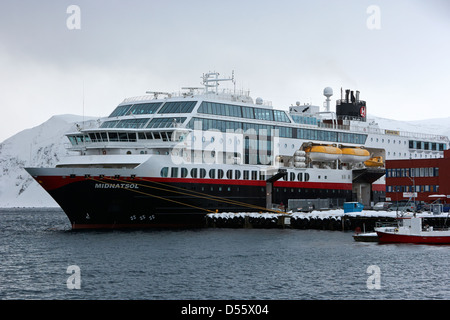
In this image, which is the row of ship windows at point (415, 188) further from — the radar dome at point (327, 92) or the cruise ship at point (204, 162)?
the radar dome at point (327, 92)

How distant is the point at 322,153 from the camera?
7944 centimetres

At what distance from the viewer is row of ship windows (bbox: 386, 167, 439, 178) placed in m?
83.1

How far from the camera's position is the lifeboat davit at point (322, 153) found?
79125 mm

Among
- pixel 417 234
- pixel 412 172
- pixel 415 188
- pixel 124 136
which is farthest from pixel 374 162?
pixel 124 136

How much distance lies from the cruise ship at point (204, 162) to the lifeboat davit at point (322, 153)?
14 centimetres

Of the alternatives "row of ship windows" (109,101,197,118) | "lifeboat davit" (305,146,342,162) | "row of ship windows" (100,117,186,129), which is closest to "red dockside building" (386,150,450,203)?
"lifeboat davit" (305,146,342,162)

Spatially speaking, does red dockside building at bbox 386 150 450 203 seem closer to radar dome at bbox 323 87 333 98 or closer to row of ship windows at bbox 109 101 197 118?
radar dome at bbox 323 87 333 98

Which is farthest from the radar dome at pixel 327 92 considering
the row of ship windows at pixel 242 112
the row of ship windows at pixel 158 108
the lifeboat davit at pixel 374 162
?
the row of ship windows at pixel 158 108

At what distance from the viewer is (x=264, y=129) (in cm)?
7525

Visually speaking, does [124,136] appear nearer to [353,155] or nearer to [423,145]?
[353,155]

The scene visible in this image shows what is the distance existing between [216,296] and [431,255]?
66.5 ft

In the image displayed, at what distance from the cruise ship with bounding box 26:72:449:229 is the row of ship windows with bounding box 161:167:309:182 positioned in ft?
0.34

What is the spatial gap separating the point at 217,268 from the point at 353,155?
4699 centimetres

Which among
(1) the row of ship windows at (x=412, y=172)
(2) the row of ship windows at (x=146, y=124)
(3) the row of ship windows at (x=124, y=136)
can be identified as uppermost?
(2) the row of ship windows at (x=146, y=124)
